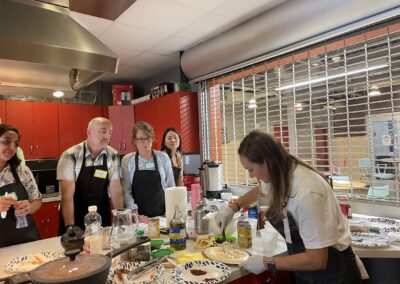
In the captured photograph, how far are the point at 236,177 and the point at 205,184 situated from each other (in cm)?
51

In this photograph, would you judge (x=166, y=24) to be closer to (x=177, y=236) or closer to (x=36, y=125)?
(x=177, y=236)

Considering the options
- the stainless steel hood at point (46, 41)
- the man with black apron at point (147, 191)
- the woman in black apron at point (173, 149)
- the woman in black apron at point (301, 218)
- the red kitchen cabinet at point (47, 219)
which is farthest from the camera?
the red kitchen cabinet at point (47, 219)

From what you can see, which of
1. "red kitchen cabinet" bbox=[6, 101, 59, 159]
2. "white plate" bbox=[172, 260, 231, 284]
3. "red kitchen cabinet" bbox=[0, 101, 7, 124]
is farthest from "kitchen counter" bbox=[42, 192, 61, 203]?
"white plate" bbox=[172, 260, 231, 284]

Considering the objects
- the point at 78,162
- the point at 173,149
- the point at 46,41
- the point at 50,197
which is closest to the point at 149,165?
the point at 78,162

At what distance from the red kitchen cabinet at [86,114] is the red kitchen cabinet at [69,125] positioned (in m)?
0.04

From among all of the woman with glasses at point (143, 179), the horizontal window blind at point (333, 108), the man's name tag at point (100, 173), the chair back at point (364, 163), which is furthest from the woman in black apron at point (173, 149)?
the chair back at point (364, 163)

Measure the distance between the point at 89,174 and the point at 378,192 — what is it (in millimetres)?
2292

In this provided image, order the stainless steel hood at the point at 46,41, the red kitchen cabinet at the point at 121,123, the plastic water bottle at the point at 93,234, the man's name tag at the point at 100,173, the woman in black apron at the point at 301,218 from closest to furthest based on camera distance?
the woman in black apron at the point at 301,218, the stainless steel hood at the point at 46,41, the plastic water bottle at the point at 93,234, the man's name tag at the point at 100,173, the red kitchen cabinet at the point at 121,123

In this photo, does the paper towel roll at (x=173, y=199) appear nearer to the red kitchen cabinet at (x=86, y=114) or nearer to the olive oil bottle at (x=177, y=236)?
the olive oil bottle at (x=177, y=236)

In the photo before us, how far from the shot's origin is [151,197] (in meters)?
2.29

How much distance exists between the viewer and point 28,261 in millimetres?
1332

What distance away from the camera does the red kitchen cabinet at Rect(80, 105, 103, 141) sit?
415cm

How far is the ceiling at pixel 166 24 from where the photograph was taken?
2410 mm

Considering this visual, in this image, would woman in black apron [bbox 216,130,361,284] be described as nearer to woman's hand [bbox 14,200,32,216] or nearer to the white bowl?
the white bowl
